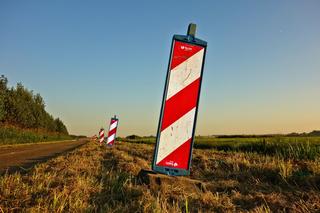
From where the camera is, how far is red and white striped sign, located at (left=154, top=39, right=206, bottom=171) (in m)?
3.49

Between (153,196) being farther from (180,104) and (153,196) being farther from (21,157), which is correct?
(21,157)

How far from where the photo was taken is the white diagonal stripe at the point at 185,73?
3615 millimetres

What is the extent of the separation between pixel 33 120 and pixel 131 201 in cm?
5743

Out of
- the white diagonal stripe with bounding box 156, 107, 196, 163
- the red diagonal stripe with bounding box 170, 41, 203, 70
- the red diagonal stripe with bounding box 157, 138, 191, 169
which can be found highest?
the red diagonal stripe with bounding box 170, 41, 203, 70

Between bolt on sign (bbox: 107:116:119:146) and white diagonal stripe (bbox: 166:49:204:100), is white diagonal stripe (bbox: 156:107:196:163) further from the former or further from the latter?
bolt on sign (bbox: 107:116:119:146)

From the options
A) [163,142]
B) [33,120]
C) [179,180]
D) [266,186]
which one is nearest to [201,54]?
[163,142]

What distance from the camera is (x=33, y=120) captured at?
177ft

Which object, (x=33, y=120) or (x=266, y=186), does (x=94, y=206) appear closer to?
(x=266, y=186)

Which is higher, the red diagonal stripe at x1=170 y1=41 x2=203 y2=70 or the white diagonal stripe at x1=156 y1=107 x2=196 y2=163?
the red diagonal stripe at x1=170 y1=41 x2=203 y2=70

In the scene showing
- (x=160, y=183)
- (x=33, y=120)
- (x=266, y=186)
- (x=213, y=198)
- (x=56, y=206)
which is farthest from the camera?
(x=33, y=120)

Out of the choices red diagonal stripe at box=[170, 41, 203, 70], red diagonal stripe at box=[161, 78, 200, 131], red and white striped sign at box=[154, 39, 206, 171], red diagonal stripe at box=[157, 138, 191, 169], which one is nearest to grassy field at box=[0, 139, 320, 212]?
red diagonal stripe at box=[157, 138, 191, 169]

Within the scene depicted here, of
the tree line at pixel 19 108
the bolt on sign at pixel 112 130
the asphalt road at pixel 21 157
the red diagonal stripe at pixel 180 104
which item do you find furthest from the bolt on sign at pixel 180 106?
the tree line at pixel 19 108

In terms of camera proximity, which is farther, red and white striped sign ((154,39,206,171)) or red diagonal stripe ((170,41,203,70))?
red diagonal stripe ((170,41,203,70))

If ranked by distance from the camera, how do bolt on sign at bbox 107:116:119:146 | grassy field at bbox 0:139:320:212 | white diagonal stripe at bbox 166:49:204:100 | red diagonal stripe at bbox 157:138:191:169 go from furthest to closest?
bolt on sign at bbox 107:116:119:146, white diagonal stripe at bbox 166:49:204:100, red diagonal stripe at bbox 157:138:191:169, grassy field at bbox 0:139:320:212
